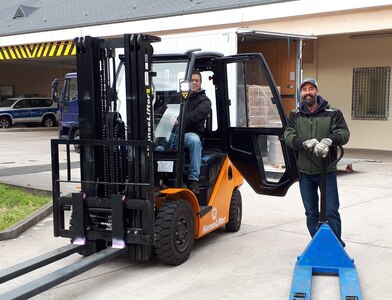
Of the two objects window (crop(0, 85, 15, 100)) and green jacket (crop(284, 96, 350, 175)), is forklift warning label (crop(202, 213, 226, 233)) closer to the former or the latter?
green jacket (crop(284, 96, 350, 175))

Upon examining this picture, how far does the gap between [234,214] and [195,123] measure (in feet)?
5.20

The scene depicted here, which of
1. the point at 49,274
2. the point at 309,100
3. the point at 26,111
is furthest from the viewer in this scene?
the point at 26,111

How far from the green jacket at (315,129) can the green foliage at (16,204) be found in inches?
160

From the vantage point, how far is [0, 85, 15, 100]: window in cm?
3229

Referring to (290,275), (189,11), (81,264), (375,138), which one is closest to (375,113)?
(375,138)

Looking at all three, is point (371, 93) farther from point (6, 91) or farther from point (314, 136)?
point (6, 91)

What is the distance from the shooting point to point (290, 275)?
211 inches

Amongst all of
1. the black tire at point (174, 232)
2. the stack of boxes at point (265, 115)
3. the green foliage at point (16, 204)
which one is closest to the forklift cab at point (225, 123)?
the stack of boxes at point (265, 115)

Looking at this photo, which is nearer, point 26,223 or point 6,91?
point 26,223

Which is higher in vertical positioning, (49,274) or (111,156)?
(111,156)

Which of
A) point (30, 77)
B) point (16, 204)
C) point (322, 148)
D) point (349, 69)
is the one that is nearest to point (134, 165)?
point (322, 148)

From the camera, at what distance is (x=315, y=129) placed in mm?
5434

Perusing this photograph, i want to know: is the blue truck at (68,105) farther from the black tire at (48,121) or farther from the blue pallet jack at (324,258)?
the black tire at (48,121)

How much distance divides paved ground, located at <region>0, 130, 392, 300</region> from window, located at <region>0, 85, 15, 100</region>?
26.3 meters
